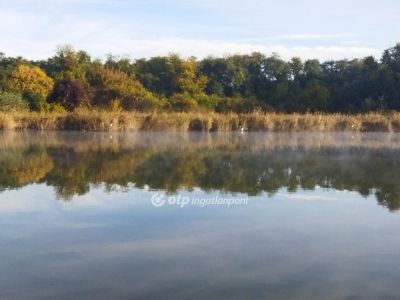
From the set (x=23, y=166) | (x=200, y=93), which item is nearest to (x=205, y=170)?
(x=23, y=166)

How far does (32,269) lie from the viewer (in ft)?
11.0

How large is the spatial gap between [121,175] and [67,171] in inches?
32.3

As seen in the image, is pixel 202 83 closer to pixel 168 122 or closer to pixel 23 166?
pixel 168 122

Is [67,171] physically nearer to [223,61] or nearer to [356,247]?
[356,247]

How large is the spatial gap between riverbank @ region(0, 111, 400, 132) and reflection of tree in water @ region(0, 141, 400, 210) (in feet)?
28.2

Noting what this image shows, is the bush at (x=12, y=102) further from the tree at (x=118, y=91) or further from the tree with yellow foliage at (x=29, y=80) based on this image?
the tree at (x=118, y=91)

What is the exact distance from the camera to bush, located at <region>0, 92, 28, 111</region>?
2437cm

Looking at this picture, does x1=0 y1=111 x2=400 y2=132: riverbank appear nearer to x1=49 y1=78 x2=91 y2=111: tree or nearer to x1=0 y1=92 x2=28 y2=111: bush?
x1=0 y1=92 x2=28 y2=111: bush

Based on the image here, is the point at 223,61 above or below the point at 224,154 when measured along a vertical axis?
above

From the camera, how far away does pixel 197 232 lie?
14.4 ft

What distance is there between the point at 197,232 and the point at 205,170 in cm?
381

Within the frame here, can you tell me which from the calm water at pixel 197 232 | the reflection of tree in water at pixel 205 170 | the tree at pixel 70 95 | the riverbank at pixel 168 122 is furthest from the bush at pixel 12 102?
the calm water at pixel 197 232

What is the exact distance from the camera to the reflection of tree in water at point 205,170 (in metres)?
6.69

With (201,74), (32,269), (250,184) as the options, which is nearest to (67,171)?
(250,184)
